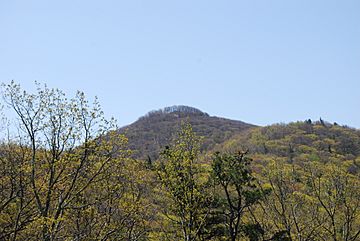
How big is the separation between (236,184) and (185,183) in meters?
2.70

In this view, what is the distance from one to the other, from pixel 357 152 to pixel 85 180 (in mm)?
82397

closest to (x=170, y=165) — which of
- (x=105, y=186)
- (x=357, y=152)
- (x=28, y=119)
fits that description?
(x=105, y=186)

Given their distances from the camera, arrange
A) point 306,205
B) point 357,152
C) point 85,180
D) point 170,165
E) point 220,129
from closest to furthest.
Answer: point 85,180 → point 170,165 → point 306,205 → point 357,152 → point 220,129

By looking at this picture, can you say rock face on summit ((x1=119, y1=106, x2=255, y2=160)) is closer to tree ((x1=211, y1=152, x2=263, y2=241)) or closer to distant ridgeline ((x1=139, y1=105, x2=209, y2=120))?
distant ridgeline ((x1=139, y1=105, x2=209, y2=120))

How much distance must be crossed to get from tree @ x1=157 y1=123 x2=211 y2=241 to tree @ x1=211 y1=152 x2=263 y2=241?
3.06 ft

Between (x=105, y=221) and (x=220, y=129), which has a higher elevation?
(x=220, y=129)

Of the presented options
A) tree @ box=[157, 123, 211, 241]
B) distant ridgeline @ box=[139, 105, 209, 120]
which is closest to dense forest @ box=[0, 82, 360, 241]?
tree @ box=[157, 123, 211, 241]

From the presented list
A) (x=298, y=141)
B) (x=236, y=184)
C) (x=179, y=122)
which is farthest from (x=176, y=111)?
(x=236, y=184)

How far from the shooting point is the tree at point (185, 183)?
20359 mm

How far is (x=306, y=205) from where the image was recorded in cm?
2481

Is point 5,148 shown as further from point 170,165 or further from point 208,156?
point 208,156

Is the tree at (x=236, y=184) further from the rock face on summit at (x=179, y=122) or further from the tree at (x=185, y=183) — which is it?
the rock face on summit at (x=179, y=122)

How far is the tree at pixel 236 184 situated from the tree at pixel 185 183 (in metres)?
0.93

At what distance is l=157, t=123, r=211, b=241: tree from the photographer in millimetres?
20359
